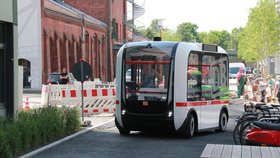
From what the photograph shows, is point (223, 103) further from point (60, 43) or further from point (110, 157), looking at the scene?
point (60, 43)

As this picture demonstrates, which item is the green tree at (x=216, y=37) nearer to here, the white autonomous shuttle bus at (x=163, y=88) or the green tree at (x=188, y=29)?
the green tree at (x=188, y=29)

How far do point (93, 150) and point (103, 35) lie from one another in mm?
55059

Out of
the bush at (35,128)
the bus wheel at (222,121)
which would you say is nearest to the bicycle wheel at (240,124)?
the bus wheel at (222,121)

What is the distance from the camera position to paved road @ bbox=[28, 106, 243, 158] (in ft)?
35.0

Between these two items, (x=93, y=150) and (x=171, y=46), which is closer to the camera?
(x=93, y=150)

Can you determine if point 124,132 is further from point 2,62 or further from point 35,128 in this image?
point 2,62

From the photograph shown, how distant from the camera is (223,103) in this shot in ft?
51.0

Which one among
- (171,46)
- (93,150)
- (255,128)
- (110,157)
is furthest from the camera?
(171,46)

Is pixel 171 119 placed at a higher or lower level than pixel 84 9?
lower

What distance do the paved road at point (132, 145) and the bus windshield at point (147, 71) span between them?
3.74ft

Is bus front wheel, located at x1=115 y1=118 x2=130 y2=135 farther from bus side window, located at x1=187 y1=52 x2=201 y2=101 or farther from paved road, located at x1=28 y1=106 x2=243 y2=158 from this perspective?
bus side window, located at x1=187 y1=52 x2=201 y2=101

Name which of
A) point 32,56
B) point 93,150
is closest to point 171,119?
point 93,150

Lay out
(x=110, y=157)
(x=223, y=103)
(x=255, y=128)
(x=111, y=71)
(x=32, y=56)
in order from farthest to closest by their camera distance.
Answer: (x=111, y=71), (x=32, y=56), (x=223, y=103), (x=110, y=157), (x=255, y=128)

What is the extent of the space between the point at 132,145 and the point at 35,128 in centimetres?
226
